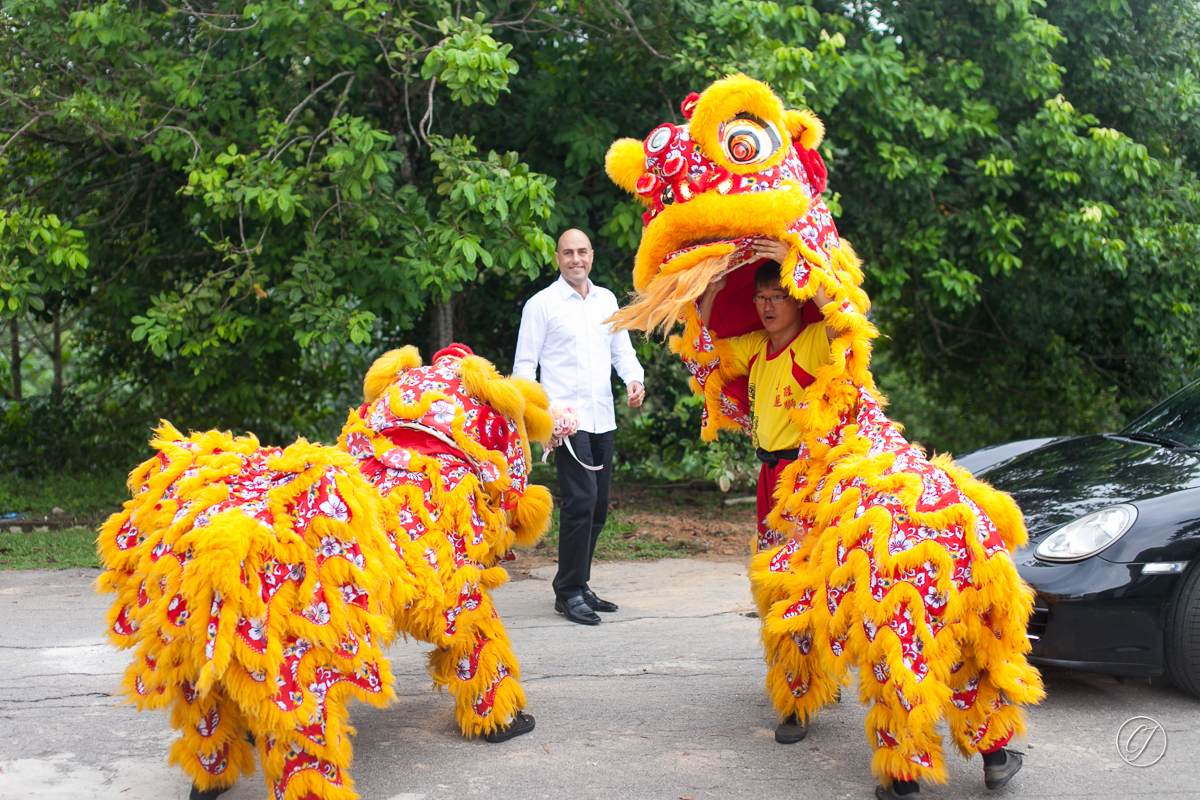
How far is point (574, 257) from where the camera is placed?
5.25 m

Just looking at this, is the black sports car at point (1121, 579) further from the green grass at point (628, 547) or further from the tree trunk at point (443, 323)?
the tree trunk at point (443, 323)

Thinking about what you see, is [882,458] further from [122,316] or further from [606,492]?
[122,316]

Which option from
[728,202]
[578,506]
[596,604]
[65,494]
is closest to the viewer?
[728,202]

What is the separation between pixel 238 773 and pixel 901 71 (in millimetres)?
6261

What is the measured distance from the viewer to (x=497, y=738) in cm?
364

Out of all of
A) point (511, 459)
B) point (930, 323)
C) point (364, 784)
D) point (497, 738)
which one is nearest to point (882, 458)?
point (511, 459)

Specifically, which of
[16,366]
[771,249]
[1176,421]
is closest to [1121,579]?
[1176,421]

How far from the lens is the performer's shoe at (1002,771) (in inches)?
126

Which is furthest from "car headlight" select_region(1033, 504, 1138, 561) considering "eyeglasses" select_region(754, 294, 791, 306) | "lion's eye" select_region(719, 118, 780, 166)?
"lion's eye" select_region(719, 118, 780, 166)

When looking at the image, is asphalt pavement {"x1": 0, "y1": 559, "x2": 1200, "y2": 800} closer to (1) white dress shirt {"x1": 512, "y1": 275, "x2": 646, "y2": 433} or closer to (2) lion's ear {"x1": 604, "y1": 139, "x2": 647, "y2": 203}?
(1) white dress shirt {"x1": 512, "y1": 275, "x2": 646, "y2": 433}

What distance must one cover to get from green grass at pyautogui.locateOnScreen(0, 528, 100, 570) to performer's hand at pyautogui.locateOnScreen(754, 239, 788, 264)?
198 inches

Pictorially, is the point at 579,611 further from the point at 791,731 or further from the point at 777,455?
the point at 777,455

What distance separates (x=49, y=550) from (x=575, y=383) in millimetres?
4066

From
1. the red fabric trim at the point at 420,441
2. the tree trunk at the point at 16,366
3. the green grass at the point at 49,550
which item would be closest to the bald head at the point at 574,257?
the red fabric trim at the point at 420,441
